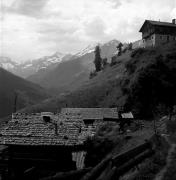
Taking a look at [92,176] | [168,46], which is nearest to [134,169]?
[92,176]

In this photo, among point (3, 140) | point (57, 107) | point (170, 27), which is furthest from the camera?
point (57, 107)

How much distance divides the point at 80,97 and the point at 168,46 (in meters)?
36.1

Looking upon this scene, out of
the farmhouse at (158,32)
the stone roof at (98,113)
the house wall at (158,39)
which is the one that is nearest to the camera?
the stone roof at (98,113)

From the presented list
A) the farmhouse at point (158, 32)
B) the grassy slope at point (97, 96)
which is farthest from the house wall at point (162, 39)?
the grassy slope at point (97, 96)

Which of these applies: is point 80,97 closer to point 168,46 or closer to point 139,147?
point 168,46

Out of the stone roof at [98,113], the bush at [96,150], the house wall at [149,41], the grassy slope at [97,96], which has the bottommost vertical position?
the bush at [96,150]

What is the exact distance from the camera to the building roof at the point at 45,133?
23047mm

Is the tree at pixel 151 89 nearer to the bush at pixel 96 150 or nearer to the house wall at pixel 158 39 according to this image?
the house wall at pixel 158 39

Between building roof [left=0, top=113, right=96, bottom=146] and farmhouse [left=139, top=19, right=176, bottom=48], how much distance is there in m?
78.2

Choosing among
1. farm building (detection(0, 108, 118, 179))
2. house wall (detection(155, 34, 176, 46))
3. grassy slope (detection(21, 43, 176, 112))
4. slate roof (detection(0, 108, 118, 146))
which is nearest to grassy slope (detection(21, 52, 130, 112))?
grassy slope (detection(21, 43, 176, 112))

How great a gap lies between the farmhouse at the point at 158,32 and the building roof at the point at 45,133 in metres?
78.2

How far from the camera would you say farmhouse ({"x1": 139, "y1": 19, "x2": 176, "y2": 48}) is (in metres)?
97.6

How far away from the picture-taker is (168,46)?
89250 mm

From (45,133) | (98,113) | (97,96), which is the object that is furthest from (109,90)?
(45,133)
